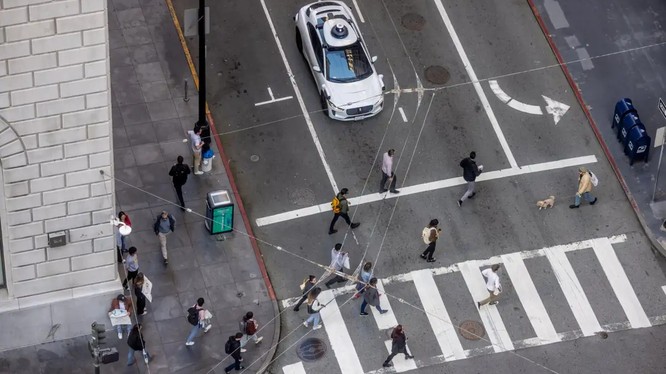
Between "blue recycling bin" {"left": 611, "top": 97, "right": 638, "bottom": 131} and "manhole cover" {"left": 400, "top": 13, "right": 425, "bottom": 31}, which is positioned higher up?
"manhole cover" {"left": 400, "top": 13, "right": 425, "bottom": 31}

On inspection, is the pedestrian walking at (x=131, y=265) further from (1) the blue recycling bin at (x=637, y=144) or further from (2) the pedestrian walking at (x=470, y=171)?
(1) the blue recycling bin at (x=637, y=144)

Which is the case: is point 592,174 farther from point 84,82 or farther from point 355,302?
point 84,82

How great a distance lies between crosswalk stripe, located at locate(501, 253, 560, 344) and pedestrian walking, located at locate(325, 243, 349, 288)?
14.5 feet

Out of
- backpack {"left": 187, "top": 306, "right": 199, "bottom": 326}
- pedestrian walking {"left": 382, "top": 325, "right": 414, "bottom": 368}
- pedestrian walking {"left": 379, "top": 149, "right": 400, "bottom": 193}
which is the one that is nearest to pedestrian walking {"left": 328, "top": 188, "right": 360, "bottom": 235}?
pedestrian walking {"left": 379, "top": 149, "right": 400, "bottom": 193}

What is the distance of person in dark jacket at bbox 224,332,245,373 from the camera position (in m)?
34.2

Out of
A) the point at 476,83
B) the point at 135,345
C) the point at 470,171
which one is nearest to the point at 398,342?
the point at 470,171

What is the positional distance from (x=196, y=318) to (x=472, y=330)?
7171 millimetres

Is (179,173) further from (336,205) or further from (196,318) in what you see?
(196,318)

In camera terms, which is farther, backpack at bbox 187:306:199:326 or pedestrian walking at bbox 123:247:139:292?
pedestrian walking at bbox 123:247:139:292

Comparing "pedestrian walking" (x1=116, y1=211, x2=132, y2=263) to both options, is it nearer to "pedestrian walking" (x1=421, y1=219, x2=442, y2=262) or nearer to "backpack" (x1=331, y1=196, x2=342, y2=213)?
"backpack" (x1=331, y1=196, x2=342, y2=213)

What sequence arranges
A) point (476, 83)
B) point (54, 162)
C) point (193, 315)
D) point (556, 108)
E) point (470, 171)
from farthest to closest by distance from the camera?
point (476, 83), point (556, 108), point (470, 171), point (193, 315), point (54, 162)

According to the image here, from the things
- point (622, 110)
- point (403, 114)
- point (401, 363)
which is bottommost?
point (401, 363)

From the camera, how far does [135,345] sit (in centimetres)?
3431

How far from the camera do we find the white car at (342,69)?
1606 inches
